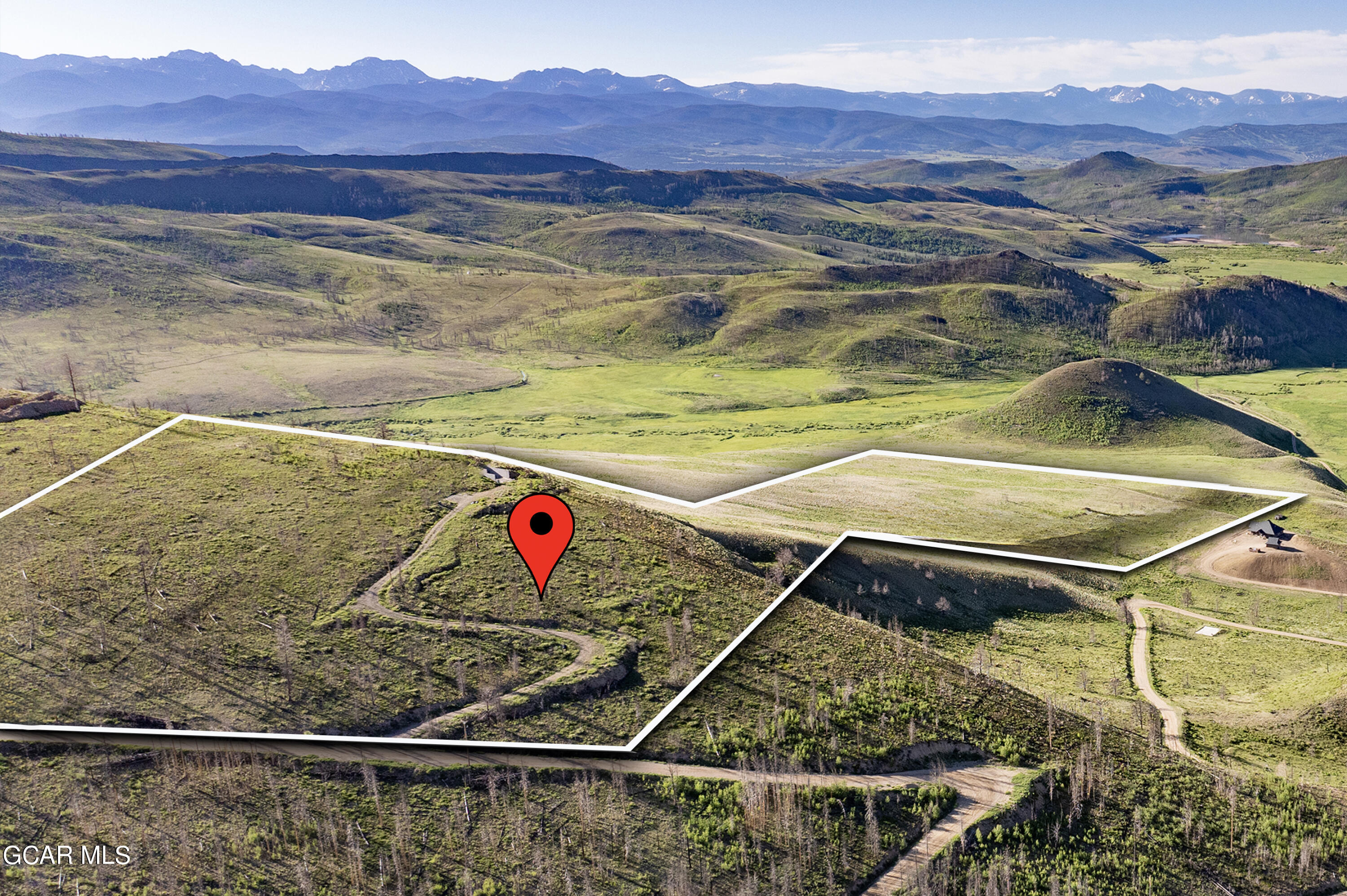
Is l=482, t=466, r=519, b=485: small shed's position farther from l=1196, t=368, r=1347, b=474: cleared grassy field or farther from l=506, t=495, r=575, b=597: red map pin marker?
l=1196, t=368, r=1347, b=474: cleared grassy field

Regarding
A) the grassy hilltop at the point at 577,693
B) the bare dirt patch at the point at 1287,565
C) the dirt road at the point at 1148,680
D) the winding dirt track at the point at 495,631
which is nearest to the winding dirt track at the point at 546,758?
the winding dirt track at the point at 495,631

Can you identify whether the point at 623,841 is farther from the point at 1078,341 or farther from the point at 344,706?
the point at 1078,341

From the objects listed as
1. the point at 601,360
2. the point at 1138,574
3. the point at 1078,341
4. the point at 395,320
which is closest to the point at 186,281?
the point at 395,320

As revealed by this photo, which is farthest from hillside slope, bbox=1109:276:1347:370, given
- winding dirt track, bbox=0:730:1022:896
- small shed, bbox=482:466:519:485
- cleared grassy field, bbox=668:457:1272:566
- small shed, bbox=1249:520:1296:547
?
small shed, bbox=482:466:519:485

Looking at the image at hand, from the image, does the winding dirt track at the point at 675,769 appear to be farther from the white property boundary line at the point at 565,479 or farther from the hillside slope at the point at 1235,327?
the hillside slope at the point at 1235,327

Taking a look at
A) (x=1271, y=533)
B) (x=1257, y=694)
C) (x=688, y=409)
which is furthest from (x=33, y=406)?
(x=688, y=409)

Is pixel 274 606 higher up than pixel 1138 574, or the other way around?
pixel 274 606

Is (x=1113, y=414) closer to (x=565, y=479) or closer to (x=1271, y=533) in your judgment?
(x=1271, y=533)
